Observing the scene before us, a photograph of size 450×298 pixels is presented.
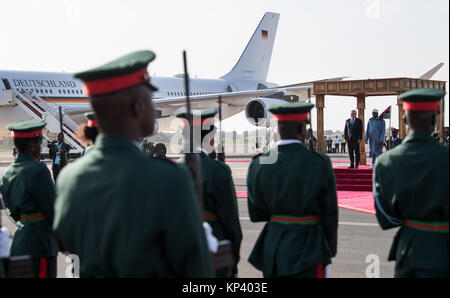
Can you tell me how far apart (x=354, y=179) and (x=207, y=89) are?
18.4 m

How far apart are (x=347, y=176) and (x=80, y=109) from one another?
14.1 meters

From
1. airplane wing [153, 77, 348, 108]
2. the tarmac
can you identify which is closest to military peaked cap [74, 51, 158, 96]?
the tarmac

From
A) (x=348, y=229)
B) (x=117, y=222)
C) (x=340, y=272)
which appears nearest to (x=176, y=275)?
(x=117, y=222)

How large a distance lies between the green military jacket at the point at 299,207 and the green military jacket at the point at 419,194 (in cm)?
41

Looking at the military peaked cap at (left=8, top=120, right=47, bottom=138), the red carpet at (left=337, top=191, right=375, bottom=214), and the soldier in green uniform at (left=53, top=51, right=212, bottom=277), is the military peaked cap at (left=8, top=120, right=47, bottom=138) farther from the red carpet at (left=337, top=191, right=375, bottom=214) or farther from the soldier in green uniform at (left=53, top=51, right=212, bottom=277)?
the red carpet at (left=337, top=191, right=375, bottom=214)

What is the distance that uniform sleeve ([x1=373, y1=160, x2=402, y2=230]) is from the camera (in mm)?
3732

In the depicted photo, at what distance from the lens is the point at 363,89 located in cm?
1491

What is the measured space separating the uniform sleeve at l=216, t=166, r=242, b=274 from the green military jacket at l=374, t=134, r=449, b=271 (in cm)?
112

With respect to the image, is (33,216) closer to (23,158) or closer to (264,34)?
(23,158)

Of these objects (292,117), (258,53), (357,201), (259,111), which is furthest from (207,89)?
(292,117)

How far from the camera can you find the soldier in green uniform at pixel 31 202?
443cm

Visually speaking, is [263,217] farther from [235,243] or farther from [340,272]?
[340,272]

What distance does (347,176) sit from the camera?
14.7 metres
